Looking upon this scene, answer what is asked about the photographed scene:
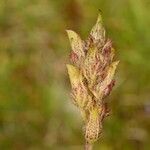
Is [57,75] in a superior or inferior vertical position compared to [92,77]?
superior

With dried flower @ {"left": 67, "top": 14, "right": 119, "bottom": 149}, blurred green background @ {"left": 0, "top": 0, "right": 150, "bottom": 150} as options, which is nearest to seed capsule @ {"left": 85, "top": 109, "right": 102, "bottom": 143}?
dried flower @ {"left": 67, "top": 14, "right": 119, "bottom": 149}

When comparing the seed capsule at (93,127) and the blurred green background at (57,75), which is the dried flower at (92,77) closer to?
the seed capsule at (93,127)

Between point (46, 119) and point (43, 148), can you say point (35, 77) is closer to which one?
point (46, 119)

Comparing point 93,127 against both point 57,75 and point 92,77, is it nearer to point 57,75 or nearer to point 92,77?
point 92,77

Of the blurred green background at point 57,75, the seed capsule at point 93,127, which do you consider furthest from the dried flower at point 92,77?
the blurred green background at point 57,75

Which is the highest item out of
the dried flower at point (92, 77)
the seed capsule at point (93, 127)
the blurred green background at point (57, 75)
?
the blurred green background at point (57, 75)

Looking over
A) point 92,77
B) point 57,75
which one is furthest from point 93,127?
point 57,75

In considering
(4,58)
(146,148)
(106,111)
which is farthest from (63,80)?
(106,111)
